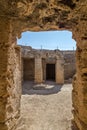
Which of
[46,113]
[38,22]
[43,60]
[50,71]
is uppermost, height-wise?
[38,22]

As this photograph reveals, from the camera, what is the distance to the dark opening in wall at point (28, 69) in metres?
15.1

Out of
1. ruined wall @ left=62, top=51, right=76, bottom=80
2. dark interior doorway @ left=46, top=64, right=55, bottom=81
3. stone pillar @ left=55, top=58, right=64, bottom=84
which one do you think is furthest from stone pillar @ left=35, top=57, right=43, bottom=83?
dark interior doorway @ left=46, top=64, right=55, bottom=81

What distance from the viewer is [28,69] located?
601 inches

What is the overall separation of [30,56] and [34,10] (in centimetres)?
1055

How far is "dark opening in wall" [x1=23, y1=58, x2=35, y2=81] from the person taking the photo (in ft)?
49.5

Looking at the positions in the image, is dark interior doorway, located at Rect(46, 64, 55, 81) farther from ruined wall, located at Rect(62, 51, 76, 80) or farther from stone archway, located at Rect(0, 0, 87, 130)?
stone archway, located at Rect(0, 0, 87, 130)

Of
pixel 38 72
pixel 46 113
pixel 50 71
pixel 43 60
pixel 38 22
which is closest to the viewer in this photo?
pixel 38 22

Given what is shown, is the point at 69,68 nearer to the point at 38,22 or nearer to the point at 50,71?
the point at 50,71

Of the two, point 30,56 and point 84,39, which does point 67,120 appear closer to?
point 84,39

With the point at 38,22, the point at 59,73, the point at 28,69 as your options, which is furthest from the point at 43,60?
the point at 38,22

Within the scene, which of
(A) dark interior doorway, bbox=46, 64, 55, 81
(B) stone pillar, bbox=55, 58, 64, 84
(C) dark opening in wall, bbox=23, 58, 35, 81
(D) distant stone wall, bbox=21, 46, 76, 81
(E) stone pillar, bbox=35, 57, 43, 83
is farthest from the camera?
(A) dark interior doorway, bbox=46, 64, 55, 81

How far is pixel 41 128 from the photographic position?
540 centimetres

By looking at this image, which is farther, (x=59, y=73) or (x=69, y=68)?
(x=69, y=68)

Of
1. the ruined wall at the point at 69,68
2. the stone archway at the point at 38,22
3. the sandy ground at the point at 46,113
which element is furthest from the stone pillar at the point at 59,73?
the stone archway at the point at 38,22
